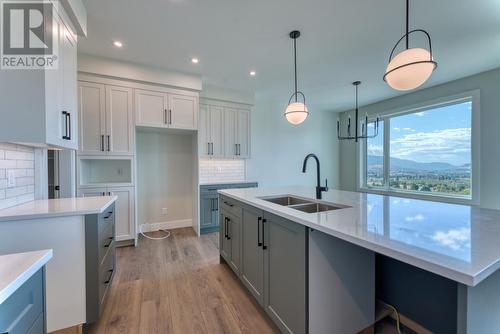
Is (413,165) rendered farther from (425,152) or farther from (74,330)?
(74,330)

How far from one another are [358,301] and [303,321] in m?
0.49

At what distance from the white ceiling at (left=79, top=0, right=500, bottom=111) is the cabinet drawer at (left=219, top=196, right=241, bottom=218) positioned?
196 cm

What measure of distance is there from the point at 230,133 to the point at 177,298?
3.04 m

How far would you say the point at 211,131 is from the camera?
422cm

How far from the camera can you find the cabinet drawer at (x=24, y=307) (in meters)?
0.67

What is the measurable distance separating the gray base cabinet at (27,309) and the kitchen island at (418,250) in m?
1.23

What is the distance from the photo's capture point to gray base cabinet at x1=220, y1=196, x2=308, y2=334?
1355 millimetres

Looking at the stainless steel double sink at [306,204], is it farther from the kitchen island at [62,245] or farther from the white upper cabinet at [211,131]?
the white upper cabinet at [211,131]

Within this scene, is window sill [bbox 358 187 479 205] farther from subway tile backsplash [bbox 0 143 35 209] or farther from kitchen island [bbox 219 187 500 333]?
subway tile backsplash [bbox 0 143 35 209]

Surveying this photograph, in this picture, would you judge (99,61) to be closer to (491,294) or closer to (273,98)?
(273,98)

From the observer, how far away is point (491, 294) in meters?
0.91

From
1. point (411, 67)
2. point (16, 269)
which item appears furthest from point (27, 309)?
point (411, 67)

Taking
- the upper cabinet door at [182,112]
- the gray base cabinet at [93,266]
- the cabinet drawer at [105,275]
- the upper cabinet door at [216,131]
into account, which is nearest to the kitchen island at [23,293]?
the gray base cabinet at [93,266]

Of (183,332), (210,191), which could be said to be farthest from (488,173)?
(183,332)
